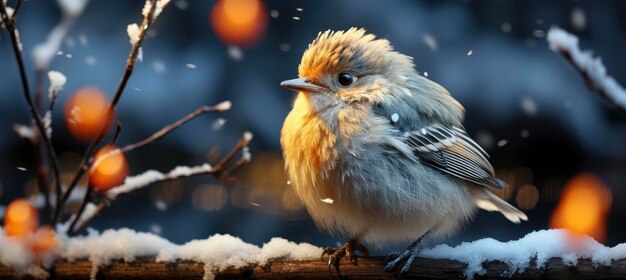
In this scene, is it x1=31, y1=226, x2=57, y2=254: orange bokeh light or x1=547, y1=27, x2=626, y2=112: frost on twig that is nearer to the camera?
x1=547, y1=27, x2=626, y2=112: frost on twig

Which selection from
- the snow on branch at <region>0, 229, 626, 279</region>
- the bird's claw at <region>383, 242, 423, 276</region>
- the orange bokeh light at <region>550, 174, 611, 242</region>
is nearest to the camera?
the snow on branch at <region>0, 229, 626, 279</region>

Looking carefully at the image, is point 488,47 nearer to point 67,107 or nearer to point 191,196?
point 191,196

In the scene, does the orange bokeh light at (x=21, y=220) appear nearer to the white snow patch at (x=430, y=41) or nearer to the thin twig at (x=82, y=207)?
the thin twig at (x=82, y=207)

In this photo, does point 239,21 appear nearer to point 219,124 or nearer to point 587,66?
point 219,124

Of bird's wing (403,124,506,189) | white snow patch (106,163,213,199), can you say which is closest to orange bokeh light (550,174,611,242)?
bird's wing (403,124,506,189)

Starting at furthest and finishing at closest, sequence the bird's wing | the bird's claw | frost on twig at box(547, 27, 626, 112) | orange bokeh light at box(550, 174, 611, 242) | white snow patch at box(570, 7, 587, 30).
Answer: white snow patch at box(570, 7, 587, 30)
orange bokeh light at box(550, 174, 611, 242)
the bird's wing
the bird's claw
frost on twig at box(547, 27, 626, 112)

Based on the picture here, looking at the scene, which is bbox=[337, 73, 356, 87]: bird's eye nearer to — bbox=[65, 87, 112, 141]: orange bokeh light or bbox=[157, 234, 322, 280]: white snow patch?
bbox=[157, 234, 322, 280]: white snow patch

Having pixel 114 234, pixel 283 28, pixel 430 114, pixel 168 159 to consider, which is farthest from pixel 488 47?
pixel 114 234
